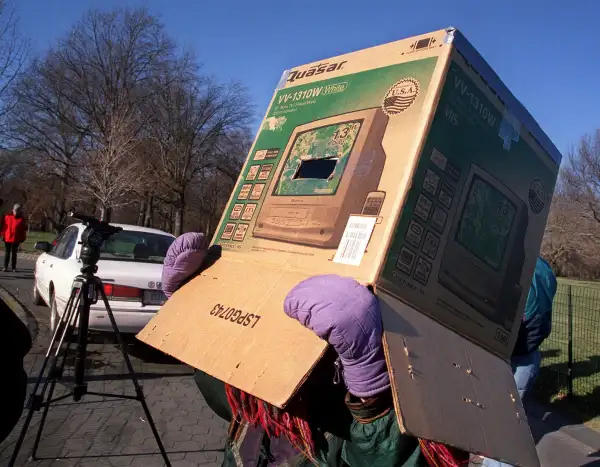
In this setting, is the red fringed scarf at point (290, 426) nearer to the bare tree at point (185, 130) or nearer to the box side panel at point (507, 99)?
the box side panel at point (507, 99)

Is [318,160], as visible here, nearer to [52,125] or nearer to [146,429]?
[146,429]

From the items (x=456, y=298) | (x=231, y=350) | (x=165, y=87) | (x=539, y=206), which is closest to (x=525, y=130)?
(x=539, y=206)

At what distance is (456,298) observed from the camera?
1.50m

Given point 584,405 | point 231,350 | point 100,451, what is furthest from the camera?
point 584,405

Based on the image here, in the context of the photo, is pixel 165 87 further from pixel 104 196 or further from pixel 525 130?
pixel 525 130

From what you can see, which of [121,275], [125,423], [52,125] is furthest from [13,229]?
[52,125]

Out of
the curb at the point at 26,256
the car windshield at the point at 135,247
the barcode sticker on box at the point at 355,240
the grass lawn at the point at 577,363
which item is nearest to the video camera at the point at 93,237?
the barcode sticker on box at the point at 355,240

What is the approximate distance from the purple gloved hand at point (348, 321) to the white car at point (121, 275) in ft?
17.6

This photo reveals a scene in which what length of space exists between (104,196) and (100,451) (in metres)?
15.7

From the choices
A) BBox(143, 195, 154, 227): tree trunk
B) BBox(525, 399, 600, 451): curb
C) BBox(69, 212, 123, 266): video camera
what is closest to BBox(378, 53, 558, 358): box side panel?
BBox(69, 212, 123, 266): video camera

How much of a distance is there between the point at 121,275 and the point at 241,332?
5.41 meters

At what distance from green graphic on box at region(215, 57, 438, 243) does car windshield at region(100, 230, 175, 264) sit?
5.17 metres

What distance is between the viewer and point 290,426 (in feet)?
5.22

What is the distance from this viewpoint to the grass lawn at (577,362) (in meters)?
6.16
